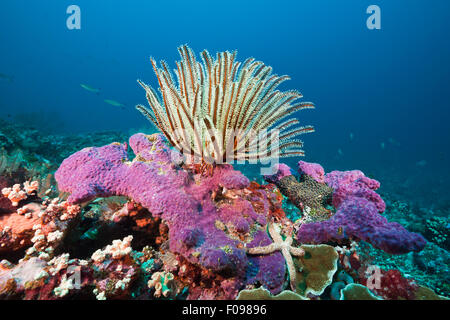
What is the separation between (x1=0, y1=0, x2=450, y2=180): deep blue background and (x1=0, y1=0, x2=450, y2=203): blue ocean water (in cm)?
56

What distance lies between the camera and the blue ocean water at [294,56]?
104 metres

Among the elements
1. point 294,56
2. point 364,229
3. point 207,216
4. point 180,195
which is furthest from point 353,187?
point 294,56

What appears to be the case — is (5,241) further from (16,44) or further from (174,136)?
(16,44)

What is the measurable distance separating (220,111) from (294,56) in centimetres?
15581

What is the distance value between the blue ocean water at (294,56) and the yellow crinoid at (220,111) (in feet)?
326

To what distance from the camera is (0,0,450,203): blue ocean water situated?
104 metres

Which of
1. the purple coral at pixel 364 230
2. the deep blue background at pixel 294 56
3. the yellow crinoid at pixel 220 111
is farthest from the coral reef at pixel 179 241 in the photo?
the deep blue background at pixel 294 56

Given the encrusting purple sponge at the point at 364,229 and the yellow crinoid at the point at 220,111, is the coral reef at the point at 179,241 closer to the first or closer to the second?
the encrusting purple sponge at the point at 364,229

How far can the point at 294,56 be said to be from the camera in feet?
442

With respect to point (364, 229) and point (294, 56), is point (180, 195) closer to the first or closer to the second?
point (364, 229)

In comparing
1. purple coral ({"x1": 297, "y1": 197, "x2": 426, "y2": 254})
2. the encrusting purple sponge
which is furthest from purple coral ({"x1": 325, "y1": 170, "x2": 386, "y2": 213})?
purple coral ({"x1": 297, "y1": 197, "x2": 426, "y2": 254})

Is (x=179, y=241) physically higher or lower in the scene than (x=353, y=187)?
lower

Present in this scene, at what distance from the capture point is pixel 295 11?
421 ft
